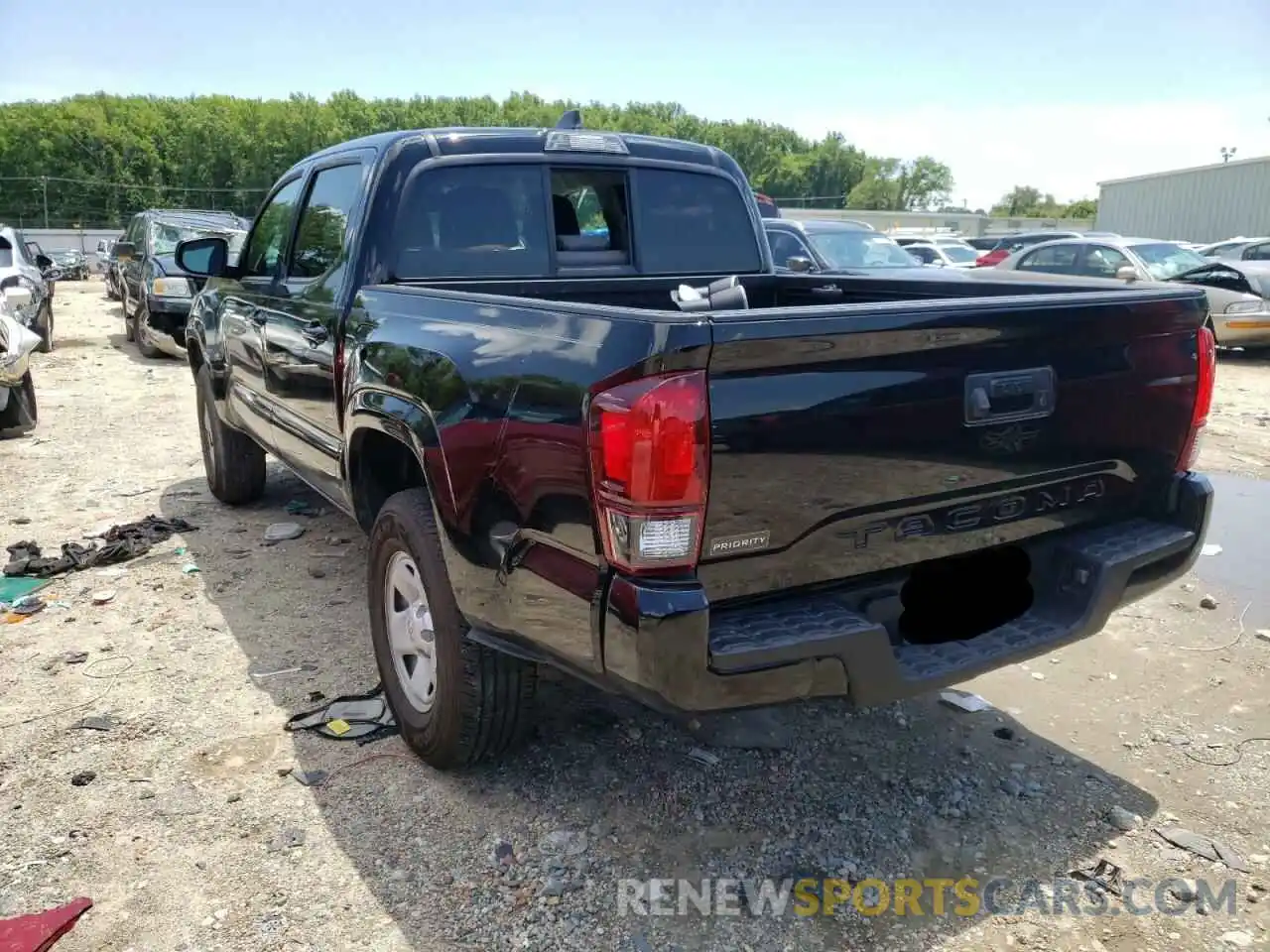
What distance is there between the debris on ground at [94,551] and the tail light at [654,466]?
13.4 ft

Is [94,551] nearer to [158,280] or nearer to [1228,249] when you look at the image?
[158,280]

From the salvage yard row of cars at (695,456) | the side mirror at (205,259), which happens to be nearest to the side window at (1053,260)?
the salvage yard row of cars at (695,456)

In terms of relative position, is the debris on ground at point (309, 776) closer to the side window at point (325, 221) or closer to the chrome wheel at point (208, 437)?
the side window at point (325, 221)

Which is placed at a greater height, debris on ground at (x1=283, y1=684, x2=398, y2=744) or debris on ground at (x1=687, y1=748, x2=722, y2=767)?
debris on ground at (x1=687, y1=748, x2=722, y2=767)

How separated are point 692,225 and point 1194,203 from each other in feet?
118

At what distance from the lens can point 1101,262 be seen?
13.3 m

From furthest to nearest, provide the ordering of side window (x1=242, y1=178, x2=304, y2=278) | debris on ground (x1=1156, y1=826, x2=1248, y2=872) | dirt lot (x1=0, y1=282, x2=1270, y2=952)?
side window (x1=242, y1=178, x2=304, y2=278) → debris on ground (x1=1156, y1=826, x2=1248, y2=872) → dirt lot (x1=0, y1=282, x2=1270, y2=952)

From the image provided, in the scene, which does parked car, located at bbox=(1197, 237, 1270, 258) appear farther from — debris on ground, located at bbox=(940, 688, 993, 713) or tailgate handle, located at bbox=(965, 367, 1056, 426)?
tailgate handle, located at bbox=(965, 367, 1056, 426)

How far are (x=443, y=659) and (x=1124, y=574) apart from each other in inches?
78.8

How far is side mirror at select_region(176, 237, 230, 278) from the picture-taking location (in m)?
5.18

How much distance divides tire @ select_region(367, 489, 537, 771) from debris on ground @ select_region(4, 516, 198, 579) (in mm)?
2746

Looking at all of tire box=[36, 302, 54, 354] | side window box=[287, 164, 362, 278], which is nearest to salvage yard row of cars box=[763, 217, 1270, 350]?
side window box=[287, 164, 362, 278]

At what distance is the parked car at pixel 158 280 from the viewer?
12039 millimetres

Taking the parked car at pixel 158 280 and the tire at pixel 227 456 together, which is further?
the parked car at pixel 158 280
